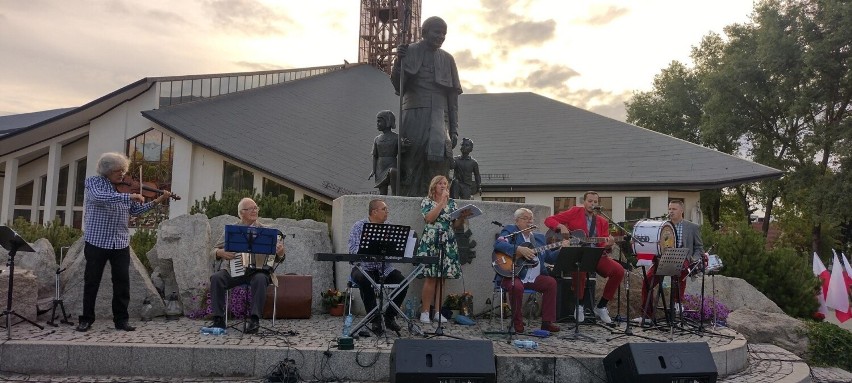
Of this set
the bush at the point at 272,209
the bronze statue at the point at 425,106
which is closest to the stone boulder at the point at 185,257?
the bronze statue at the point at 425,106

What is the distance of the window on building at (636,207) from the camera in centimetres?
2502

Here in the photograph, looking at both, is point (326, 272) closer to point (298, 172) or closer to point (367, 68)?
point (298, 172)

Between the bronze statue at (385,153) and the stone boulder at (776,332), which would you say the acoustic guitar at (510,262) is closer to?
the bronze statue at (385,153)

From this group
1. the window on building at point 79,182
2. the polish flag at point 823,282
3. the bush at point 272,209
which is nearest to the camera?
the bush at point 272,209

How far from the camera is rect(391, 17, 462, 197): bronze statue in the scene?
30.9ft

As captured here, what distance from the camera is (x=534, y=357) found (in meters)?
6.00

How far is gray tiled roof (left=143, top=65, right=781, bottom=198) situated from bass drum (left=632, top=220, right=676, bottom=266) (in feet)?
51.0

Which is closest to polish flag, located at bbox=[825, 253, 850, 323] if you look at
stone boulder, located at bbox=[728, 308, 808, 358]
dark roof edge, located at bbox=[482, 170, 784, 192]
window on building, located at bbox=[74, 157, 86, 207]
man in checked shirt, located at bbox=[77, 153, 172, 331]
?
stone boulder, located at bbox=[728, 308, 808, 358]

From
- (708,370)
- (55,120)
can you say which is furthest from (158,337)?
(55,120)

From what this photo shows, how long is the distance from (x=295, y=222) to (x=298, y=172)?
14.2 meters

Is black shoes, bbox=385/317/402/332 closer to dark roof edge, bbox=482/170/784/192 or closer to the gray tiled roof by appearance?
the gray tiled roof

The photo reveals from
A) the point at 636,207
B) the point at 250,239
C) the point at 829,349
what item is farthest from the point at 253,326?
the point at 636,207

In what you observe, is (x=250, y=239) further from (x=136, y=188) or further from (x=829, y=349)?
(x=829, y=349)

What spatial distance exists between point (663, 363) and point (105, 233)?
5611 millimetres
